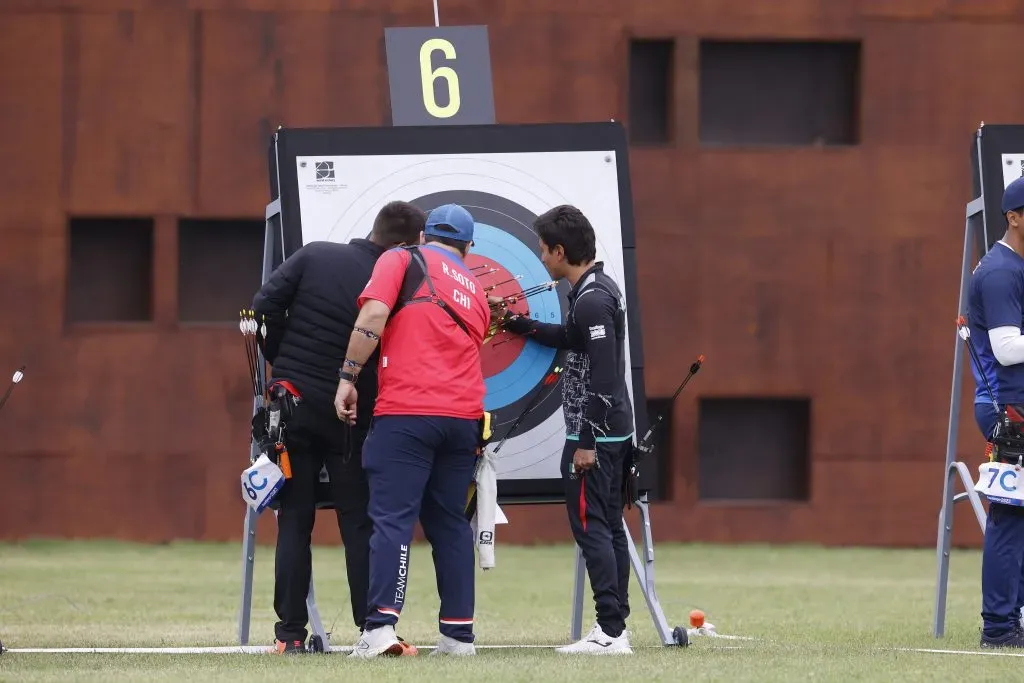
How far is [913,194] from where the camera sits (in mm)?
15625

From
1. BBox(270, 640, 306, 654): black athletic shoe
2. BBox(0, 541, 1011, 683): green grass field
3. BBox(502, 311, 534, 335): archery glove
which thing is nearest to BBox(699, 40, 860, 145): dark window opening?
BBox(0, 541, 1011, 683): green grass field

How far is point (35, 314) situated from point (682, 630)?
926cm

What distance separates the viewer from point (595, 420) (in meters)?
6.76

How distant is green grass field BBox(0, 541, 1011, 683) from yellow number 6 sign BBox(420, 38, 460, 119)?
2.44m

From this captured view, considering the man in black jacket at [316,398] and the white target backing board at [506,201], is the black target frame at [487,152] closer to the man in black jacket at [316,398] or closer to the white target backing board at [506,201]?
the white target backing board at [506,201]

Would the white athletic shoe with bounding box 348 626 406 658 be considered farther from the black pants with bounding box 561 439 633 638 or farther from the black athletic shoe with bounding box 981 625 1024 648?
the black athletic shoe with bounding box 981 625 1024 648

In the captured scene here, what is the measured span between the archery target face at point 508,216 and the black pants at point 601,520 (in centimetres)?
72

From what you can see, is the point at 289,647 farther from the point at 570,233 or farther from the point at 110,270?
the point at 110,270

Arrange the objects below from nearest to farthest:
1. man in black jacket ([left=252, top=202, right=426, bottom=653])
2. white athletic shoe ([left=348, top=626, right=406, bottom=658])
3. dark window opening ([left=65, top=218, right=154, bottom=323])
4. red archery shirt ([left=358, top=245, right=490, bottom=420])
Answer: white athletic shoe ([left=348, top=626, right=406, bottom=658]), red archery shirt ([left=358, top=245, right=490, bottom=420]), man in black jacket ([left=252, top=202, right=426, bottom=653]), dark window opening ([left=65, top=218, right=154, bottom=323])

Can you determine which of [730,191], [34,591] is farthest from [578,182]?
[730,191]

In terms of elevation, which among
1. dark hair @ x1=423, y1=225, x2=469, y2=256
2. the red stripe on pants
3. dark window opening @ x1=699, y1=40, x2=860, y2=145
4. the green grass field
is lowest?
the green grass field

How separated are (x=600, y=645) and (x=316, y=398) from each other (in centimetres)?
147

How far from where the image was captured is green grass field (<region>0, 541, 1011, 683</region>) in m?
5.95

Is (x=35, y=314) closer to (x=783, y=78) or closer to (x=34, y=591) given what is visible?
(x=34, y=591)
